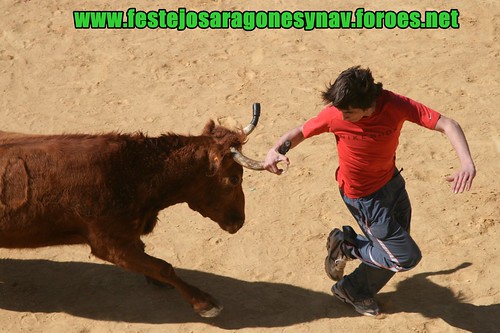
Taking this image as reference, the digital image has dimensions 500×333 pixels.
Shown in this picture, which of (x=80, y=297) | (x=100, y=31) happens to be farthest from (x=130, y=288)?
(x=100, y=31)

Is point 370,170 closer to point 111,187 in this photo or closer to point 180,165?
point 180,165

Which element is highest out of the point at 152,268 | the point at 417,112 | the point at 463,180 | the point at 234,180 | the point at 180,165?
the point at 417,112

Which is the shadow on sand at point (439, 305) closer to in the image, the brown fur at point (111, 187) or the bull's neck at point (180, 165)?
the brown fur at point (111, 187)

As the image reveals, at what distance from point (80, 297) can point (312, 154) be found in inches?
111

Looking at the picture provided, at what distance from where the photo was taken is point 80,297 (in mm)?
6168

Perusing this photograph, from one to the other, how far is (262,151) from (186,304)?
218cm

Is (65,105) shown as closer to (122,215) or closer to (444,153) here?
(122,215)

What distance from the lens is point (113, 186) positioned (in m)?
5.50

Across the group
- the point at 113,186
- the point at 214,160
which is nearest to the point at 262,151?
the point at 214,160

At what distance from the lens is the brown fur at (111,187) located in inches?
213

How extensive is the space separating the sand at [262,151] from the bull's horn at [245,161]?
4.18 feet

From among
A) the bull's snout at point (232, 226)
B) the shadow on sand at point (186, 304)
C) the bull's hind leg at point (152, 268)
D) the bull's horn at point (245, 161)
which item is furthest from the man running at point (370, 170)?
the bull's hind leg at point (152, 268)

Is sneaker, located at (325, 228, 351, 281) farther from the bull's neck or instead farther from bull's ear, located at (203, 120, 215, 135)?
bull's ear, located at (203, 120, 215, 135)

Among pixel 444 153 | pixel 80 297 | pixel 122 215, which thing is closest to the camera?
pixel 122 215
